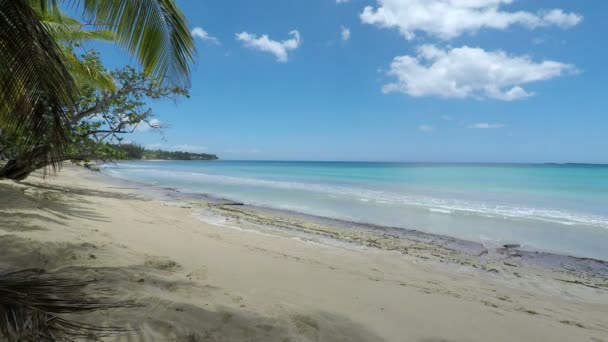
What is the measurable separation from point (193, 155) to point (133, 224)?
427 ft

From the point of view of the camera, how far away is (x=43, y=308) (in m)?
2.20

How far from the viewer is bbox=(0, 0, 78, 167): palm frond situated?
2.39 m

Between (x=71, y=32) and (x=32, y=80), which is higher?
(x=71, y=32)

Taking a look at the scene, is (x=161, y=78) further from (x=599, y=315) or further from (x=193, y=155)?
(x=193, y=155)

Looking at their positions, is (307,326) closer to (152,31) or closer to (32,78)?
(32,78)

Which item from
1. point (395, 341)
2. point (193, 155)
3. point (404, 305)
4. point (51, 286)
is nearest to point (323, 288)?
point (404, 305)

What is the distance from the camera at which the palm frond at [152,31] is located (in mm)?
3375

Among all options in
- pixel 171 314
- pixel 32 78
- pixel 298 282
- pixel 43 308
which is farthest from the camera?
pixel 298 282

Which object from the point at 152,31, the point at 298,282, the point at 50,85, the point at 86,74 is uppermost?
the point at 86,74

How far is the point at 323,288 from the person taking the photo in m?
4.04

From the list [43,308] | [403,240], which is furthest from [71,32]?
[403,240]

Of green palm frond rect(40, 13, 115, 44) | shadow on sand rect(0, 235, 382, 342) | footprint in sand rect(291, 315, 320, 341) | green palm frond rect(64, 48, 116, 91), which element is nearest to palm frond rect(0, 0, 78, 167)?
shadow on sand rect(0, 235, 382, 342)

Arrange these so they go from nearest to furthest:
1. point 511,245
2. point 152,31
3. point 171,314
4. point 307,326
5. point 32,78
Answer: point 32,78 → point 171,314 → point 307,326 → point 152,31 → point 511,245

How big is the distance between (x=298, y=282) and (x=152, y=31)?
3.38 metres
